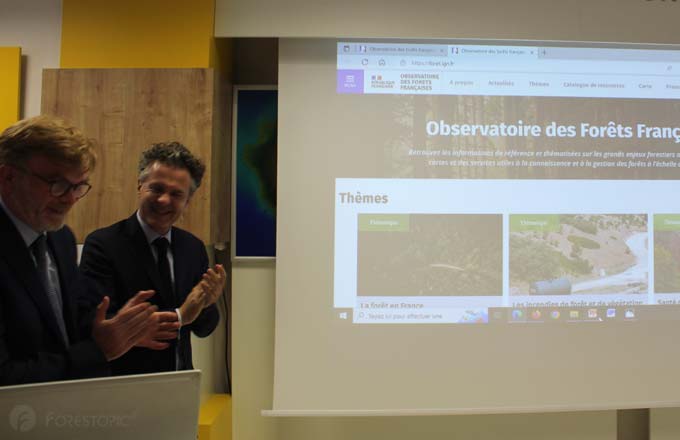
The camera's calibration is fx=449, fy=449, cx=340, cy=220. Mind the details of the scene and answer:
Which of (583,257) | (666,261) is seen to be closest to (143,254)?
(583,257)

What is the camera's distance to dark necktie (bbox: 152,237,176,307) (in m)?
1.90

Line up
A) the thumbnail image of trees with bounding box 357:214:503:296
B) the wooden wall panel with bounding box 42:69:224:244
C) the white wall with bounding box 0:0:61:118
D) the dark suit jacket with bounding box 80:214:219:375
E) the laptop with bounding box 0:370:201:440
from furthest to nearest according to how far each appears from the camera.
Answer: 1. the white wall with bounding box 0:0:61:118
2. the thumbnail image of trees with bounding box 357:214:503:296
3. the wooden wall panel with bounding box 42:69:224:244
4. the dark suit jacket with bounding box 80:214:219:375
5. the laptop with bounding box 0:370:201:440

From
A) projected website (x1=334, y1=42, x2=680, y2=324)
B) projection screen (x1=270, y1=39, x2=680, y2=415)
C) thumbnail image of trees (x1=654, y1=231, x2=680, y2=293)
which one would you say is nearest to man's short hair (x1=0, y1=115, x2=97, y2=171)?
projection screen (x1=270, y1=39, x2=680, y2=415)

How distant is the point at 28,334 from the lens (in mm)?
1282

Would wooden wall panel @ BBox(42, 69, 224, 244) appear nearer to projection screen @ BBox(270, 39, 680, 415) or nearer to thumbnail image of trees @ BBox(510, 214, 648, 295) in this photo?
projection screen @ BBox(270, 39, 680, 415)

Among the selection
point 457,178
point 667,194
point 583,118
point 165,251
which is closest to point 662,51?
point 583,118

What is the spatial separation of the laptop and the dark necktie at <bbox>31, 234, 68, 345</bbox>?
2.09ft

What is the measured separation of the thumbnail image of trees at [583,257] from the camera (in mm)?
2334

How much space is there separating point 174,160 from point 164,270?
49 cm

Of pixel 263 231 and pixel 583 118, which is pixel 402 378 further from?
pixel 583 118

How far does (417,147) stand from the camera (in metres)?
2.35

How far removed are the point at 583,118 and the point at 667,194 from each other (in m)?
0.61

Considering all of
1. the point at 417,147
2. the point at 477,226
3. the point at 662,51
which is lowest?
the point at 477,226

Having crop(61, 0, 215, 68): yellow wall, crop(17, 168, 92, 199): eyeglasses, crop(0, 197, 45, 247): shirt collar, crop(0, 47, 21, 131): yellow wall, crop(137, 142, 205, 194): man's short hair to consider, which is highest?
crop(61, 0, 215, 68): yellow wall
